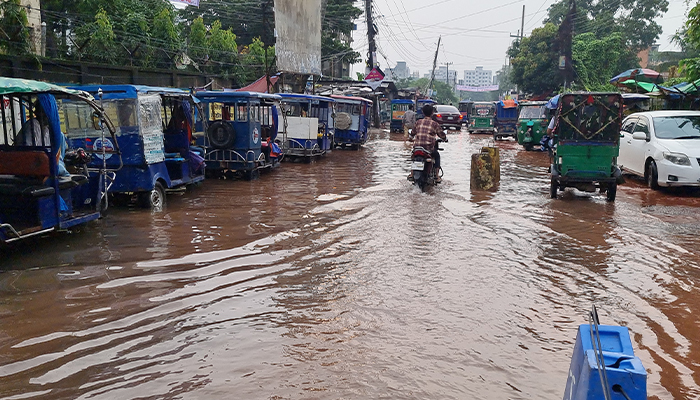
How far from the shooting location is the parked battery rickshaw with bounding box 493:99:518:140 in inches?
1161

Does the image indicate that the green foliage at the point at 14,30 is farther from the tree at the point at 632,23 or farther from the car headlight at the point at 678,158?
the tree at the point at 632,23

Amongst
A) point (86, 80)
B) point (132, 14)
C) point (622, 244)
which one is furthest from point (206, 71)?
point (622, 244)

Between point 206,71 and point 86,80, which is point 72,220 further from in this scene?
point 206,71

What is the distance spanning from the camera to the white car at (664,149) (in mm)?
11242

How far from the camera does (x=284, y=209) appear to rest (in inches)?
Result: 392

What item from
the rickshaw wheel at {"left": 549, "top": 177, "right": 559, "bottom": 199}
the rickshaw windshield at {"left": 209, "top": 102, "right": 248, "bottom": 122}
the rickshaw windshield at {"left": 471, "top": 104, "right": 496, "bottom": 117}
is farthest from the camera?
the rickshaw windshield at {"left": 471, "top": 104, "right": 496, "bottom": 117}

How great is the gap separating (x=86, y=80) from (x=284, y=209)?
41.9ft

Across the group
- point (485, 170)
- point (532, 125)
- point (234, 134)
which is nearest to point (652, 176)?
point (485, 170)

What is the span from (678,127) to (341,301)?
33.7ft

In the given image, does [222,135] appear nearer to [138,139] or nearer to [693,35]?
[138,139]

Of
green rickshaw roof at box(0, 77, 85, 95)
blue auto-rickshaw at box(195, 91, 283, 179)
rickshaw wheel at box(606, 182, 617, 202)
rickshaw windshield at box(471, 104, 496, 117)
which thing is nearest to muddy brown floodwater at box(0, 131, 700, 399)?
rickshaw wheel at box(606, 182, 617, 202)

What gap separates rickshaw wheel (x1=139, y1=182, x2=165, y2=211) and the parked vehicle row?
2 centimetres

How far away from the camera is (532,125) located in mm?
23875

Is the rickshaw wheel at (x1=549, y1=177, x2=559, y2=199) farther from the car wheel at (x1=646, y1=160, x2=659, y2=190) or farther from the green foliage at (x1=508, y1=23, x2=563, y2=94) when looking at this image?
the green foliage at (x1=508, y1=23, x2=563, y2=94)
